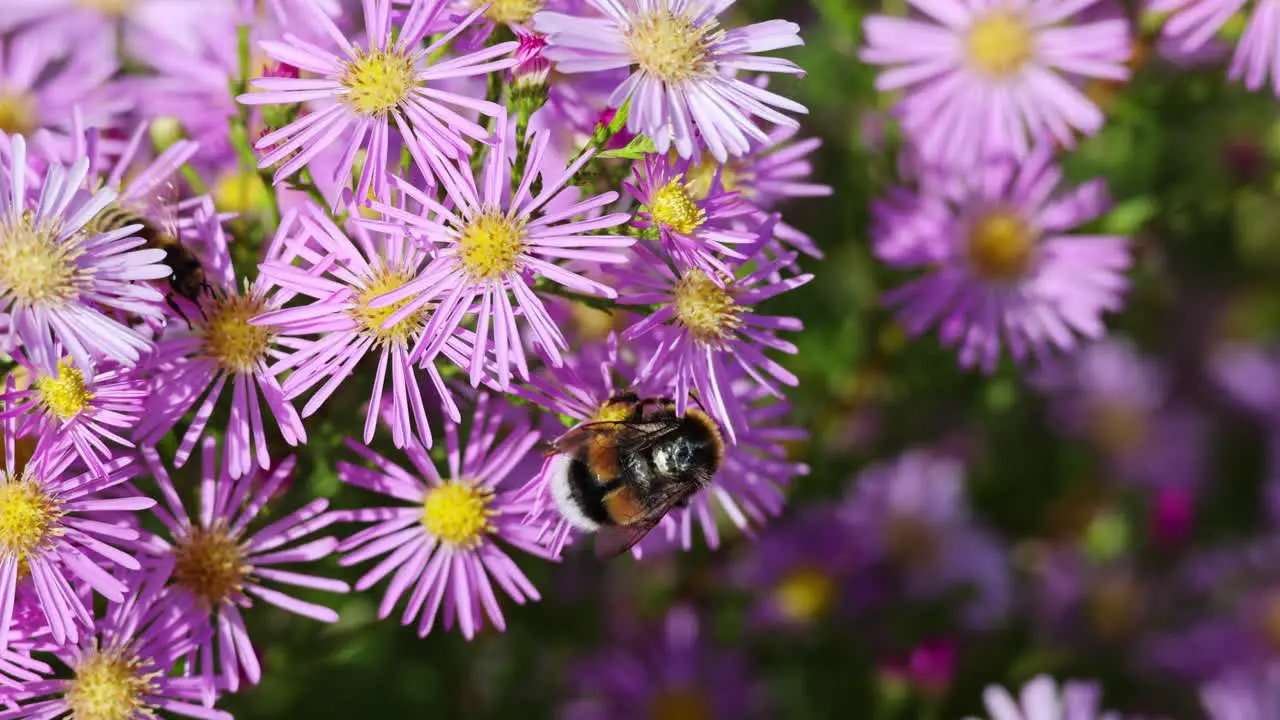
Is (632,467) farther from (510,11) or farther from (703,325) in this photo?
(510,11)

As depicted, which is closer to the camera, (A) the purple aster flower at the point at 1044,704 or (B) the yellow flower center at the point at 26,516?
(B) the yellow flower center at the point at 26,516

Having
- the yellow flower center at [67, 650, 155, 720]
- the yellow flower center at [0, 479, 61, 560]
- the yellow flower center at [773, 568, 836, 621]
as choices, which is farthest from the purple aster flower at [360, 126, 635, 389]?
the yellow flower center at [773, 568, 836, 621]

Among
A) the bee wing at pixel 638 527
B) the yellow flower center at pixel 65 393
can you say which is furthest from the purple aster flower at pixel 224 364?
the bee wing at pixel 638 527

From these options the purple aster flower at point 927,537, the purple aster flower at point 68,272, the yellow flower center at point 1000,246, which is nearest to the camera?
the purple aster flower at point 68,272

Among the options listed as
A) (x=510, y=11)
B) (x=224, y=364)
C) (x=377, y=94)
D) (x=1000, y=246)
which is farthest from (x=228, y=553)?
(x=1000, y=246)

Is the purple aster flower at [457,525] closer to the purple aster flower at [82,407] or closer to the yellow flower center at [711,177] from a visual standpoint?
the purple aster flower at [82,407]

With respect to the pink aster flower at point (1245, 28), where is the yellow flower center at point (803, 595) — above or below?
below

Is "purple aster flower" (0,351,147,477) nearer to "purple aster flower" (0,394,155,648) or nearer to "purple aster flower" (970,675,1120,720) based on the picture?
"purple aster flower" (0,394,155,648)

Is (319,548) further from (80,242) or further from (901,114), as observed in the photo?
(901,114)
